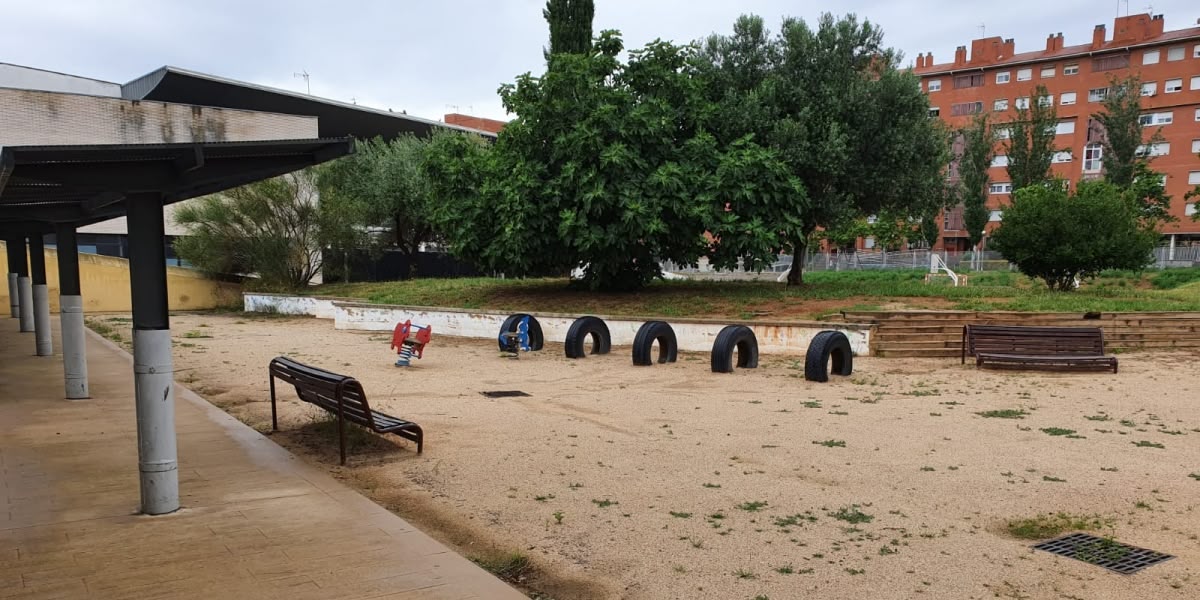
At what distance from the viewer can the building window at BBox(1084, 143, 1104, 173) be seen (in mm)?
56972

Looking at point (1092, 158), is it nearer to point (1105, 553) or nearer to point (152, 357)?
point (1105, 553)

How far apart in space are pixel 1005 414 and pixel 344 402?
293 inches

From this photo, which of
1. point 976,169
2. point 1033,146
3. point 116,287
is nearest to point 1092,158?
point 976,169

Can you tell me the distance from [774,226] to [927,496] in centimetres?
1381

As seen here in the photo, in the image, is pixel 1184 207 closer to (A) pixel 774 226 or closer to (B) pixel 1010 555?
(A) pixel 774 226

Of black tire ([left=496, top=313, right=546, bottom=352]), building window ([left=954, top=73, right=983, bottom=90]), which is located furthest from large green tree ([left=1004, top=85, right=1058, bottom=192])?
black tire ([left=496, top=313, right=546, bottom=352])

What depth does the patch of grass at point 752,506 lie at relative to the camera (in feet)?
18.7

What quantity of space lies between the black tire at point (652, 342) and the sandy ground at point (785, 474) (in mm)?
1467

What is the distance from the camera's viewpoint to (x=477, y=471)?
680 cm

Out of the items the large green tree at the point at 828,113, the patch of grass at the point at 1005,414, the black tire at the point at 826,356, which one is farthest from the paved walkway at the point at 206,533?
the large green tree at the point at 828,113

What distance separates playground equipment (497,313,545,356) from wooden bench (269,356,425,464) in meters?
7.54

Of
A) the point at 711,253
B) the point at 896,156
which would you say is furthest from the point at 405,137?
the point at 896,156

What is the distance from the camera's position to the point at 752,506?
5.76 metres

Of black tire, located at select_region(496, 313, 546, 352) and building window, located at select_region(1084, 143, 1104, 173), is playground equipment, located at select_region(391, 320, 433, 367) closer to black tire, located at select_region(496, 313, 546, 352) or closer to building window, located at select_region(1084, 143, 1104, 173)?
black tire, located at select_region(496, 313, 546, 352)
